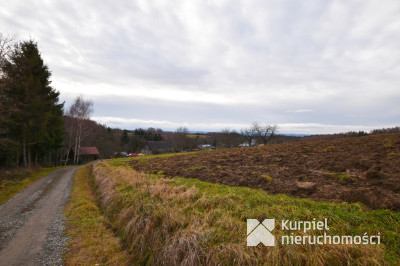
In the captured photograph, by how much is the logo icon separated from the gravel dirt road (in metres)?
5.20

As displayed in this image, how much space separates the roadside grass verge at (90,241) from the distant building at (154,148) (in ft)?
190

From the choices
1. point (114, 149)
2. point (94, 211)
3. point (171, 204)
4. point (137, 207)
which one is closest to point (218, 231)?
point (171, 204)

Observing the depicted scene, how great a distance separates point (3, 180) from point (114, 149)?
4771cm

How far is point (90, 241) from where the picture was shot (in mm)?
5863

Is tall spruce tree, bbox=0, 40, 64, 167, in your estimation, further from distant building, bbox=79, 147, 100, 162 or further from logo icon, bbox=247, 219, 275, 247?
distant building, bbox=79, 147, 100, 162

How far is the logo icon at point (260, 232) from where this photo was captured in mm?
4004

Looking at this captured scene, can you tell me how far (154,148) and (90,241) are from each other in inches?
2447

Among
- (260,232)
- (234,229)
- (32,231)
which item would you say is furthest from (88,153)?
(260,232)

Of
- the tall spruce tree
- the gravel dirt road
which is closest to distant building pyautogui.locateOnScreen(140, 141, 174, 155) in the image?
the tall spruce tree

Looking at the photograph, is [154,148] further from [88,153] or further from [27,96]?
[27,96]

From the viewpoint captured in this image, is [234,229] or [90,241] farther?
[90,241]

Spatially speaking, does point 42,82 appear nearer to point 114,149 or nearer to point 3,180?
point 3,180

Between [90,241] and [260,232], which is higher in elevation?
[260,232]

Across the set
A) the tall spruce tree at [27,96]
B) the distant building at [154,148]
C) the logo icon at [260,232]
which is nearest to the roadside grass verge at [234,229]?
the logo icon at [260,232]
